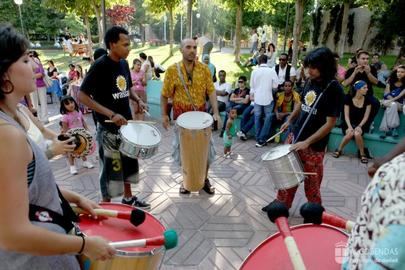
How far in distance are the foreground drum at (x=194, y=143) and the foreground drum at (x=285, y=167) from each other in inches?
32.5

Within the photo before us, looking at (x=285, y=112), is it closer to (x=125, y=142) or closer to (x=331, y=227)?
(x=125, y=142)

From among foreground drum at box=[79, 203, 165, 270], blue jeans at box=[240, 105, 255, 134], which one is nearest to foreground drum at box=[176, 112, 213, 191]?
foreground drum at box=[79, 203, 165, 270]

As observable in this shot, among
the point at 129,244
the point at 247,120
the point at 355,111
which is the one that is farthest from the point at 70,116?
the point at 355,111

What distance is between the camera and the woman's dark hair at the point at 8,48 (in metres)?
1.11

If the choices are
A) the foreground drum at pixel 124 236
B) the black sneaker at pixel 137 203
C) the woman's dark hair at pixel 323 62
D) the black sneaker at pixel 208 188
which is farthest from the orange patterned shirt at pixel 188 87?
the foreground drum at pixel 124 236

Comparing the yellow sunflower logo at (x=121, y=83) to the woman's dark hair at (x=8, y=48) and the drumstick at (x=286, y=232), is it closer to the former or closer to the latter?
the woman's dark hair at (x=8, y=48)

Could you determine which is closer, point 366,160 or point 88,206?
point 88,206

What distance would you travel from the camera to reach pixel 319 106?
125 inches

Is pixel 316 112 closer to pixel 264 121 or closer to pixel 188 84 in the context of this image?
pixel 188 84

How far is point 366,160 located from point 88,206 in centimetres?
512

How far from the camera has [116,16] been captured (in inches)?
1104

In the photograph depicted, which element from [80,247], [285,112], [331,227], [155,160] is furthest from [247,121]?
[80,247]

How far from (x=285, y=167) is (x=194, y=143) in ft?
3.64

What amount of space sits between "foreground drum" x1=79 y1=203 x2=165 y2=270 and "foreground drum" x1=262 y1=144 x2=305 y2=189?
1640 millimetres
